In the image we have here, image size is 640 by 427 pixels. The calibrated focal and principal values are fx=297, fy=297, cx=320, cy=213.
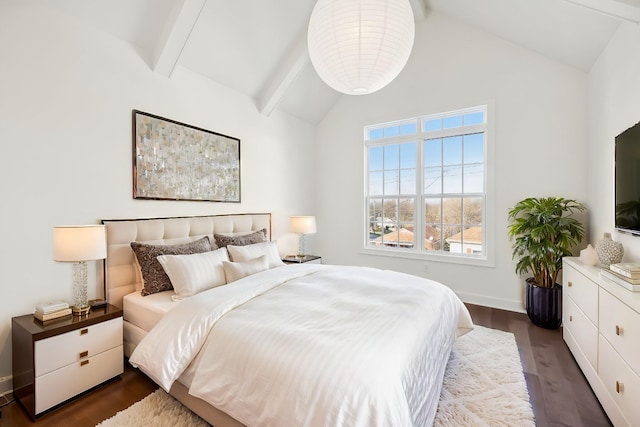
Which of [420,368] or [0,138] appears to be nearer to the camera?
[420,368]

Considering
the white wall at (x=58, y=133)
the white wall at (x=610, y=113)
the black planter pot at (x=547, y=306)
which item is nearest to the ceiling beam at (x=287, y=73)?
the white wall at (x=58, y=133)

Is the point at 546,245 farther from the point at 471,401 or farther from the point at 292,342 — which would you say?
the point at 292,342

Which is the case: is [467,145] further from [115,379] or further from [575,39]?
[115,379]

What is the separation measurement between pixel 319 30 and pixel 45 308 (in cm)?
250

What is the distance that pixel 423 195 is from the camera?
4.29 meters

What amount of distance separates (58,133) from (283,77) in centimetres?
244

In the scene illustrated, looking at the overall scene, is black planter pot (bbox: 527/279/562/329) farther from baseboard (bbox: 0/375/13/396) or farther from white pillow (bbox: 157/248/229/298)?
baseboard (bbox: 0/375/13/396)

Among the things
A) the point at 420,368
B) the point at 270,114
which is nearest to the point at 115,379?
the point at 420,368

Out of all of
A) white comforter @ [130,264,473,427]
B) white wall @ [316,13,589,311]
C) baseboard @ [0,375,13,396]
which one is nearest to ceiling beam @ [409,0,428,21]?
white wall @ [316,13,589,311]

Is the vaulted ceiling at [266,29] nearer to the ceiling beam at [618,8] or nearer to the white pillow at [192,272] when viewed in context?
the ceiling beam at [618,8]

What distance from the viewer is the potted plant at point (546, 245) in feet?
9.83

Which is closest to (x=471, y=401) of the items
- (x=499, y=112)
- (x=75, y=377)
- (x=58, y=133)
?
(x=75, y=377)

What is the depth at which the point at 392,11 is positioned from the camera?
5.45 feet

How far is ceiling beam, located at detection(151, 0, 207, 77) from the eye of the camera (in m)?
2.53
